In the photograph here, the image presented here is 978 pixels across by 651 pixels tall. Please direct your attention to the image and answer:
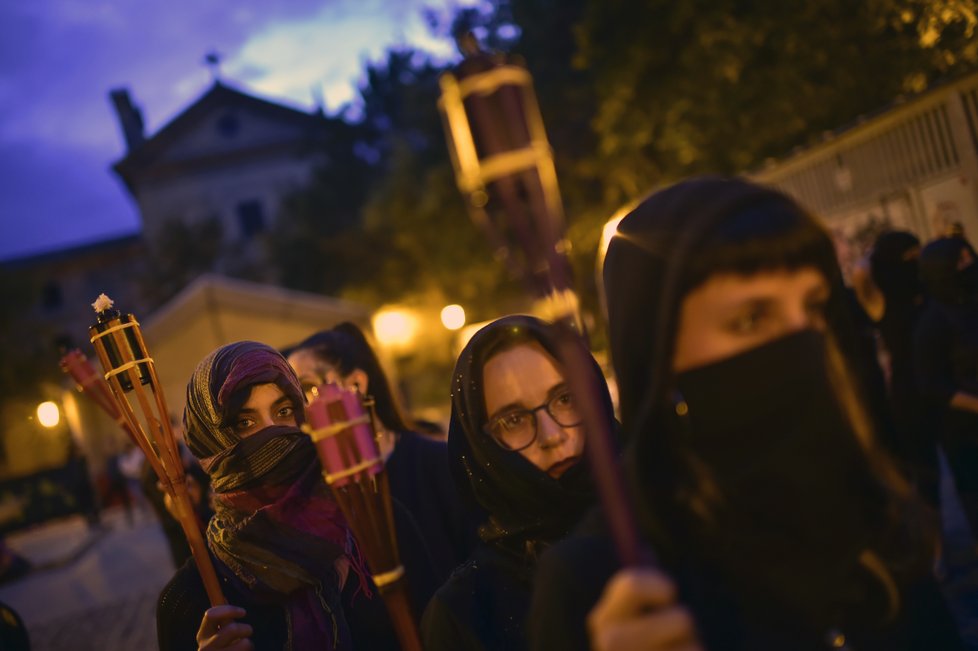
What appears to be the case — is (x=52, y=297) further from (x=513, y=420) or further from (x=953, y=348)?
(x=513, y=420)

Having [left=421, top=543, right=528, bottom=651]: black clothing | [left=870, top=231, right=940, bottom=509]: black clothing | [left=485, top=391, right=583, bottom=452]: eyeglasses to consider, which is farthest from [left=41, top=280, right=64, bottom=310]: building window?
[left=421, top=543, right=528, bottom=651]: black clothing

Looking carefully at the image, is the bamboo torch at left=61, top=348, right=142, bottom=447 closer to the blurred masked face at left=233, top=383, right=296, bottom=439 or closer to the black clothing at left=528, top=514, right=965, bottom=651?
the blurred masked face at left=233, top=383, right=296, bottom=439

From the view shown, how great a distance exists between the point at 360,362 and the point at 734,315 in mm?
3438

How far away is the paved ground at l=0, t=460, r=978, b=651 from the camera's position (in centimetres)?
545

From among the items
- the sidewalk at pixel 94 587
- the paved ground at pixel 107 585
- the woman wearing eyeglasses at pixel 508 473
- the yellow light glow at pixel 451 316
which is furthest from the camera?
the yellow light glow at pixel 451 316

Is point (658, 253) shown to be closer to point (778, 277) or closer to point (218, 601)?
point (778, 277)

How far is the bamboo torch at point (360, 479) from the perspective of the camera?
4.97ft

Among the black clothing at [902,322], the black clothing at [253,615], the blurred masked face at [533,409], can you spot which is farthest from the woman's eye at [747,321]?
the black clothing at [902,322]

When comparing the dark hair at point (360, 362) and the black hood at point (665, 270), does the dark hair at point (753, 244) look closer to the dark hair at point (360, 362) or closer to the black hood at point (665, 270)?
the black hood at point (665, 270)

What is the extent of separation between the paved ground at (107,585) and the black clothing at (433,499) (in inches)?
97.6

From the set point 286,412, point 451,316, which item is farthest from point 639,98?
point 286,412

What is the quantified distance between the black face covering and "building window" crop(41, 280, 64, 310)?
148ft

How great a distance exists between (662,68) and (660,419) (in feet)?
43.4

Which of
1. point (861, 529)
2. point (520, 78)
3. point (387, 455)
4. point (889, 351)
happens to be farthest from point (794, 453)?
point (889, 351)
